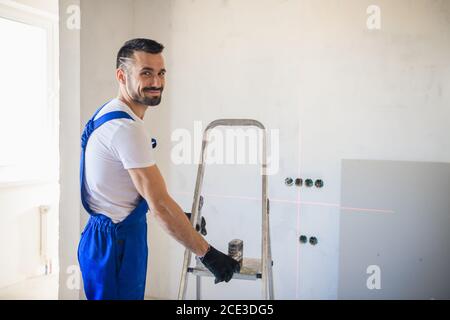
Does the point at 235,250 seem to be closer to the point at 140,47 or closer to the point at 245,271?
the point at 245,271

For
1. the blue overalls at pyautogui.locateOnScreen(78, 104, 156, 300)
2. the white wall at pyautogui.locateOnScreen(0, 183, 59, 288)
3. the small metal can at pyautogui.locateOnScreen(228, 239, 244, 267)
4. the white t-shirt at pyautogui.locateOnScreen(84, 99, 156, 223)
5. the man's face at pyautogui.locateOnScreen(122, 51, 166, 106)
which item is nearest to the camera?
the white t-shirt at pyautogui.locateOnScreen(84, 99, 156, 223)

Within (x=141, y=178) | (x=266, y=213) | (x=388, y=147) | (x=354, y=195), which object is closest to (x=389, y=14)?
(x=388, y=147)

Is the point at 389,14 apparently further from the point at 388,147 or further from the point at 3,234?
the point at 3,234

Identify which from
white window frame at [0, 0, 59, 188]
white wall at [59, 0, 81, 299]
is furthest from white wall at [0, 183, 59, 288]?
white wall at [59, 0, 81, 299]

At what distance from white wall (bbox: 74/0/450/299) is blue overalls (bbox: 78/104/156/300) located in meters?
0.97

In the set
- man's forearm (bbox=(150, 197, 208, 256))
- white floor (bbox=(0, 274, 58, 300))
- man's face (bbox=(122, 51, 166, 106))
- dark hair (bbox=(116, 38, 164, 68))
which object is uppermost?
dark hair (bbox=(116, 38, 164, 68))

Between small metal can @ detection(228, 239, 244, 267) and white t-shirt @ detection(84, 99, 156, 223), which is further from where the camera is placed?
small metal can @ detection(228, 239, 244, 267)

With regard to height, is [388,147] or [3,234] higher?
[388,147]

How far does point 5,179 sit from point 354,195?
2.39 metres

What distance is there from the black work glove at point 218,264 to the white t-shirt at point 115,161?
0.37m

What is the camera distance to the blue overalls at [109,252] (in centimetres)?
169

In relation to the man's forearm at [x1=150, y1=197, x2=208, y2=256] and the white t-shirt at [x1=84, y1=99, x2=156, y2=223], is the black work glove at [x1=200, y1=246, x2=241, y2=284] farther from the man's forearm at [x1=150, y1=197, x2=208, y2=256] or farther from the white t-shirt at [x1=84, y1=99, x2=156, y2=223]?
the white t-shirt at [x1=84, y1=99, x2=156, y2=223]

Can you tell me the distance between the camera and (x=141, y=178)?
5.11 ft

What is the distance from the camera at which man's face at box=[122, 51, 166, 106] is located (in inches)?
74.2
